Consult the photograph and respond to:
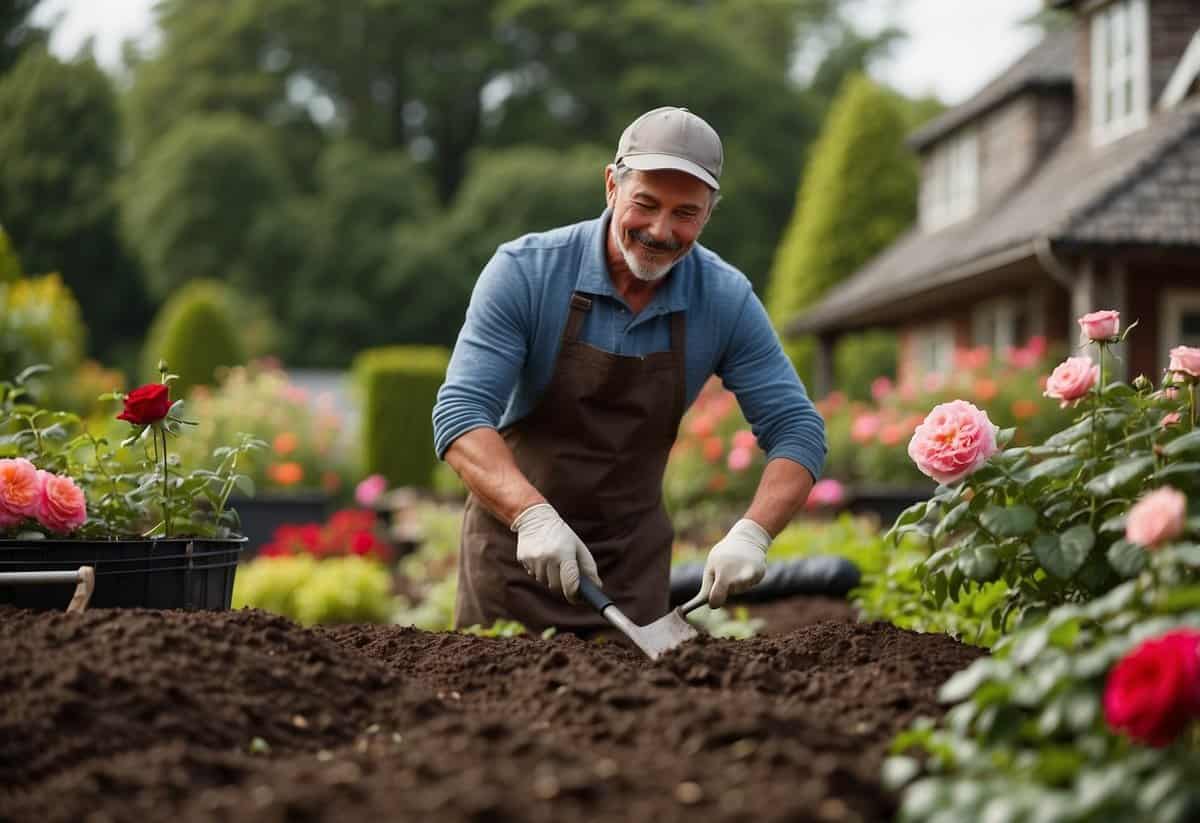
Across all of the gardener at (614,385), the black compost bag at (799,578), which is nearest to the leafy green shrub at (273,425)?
the black compost bag at (799,578)

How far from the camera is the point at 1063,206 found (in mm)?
11305

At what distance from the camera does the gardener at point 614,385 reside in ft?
10.1

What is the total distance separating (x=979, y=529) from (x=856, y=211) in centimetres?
1999

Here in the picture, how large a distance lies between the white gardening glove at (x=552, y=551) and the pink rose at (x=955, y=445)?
0.79 meters

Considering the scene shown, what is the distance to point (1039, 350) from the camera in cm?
1126

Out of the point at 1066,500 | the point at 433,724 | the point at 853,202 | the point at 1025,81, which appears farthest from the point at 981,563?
the point at 853,202

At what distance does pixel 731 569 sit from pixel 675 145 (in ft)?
3.13

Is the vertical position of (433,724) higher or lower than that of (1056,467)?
lower

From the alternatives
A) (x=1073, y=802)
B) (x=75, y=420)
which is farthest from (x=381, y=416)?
(x=1073, y=802)

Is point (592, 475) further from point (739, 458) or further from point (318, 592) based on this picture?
point (739, 458)

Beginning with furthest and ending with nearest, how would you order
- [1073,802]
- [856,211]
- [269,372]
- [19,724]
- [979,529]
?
1. [856,211]
2. [269,372]
3. [979,529]
4. [19,724]
5. [1073,802]

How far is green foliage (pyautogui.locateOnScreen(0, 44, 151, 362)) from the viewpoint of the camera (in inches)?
1142

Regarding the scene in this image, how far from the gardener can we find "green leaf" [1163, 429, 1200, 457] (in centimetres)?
100

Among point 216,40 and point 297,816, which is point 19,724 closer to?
point 297,816
